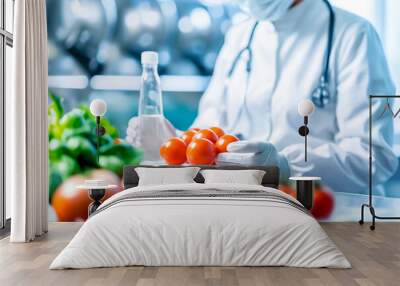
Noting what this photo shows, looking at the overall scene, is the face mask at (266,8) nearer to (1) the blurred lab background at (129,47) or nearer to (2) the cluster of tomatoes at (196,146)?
(1) the blurred lab background at (129,47)

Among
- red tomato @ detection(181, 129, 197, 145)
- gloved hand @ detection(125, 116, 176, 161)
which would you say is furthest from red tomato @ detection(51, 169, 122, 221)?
red tomato @ detection(181, 129, 197, 145)

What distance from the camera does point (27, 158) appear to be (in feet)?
19.9

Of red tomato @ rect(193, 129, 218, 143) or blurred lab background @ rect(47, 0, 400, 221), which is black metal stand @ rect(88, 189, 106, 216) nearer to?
blurred lab background @ rect(47, 0, 400, 221)

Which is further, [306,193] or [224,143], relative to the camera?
[224,143]

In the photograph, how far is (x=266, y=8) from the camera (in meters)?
7.61

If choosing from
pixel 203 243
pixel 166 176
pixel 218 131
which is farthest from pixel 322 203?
→ pixel 203 243

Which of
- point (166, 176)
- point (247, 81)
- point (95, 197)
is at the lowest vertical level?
point (95, 197)

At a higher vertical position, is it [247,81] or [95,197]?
[247,81]

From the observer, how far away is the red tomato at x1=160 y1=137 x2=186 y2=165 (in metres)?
7.36

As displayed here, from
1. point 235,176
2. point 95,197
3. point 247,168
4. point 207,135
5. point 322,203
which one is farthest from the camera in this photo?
point 322,203

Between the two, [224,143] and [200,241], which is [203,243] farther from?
[224,143]

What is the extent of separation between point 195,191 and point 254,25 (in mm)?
2825

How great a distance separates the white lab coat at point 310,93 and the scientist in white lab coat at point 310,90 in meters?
0.01

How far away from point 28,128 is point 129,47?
2.04 m
